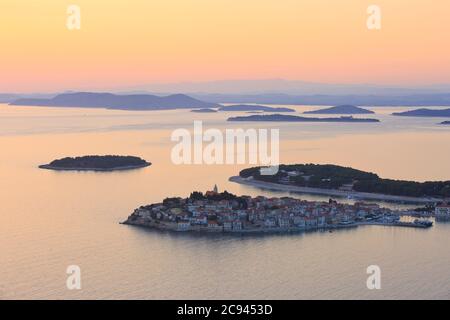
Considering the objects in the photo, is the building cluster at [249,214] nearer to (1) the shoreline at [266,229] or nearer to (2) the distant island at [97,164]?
(1) the shoreline at [266,229]

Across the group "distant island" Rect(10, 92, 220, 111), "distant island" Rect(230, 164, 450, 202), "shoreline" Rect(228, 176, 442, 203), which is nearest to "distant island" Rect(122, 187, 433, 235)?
"shoreline" Rect(228, 176, 442, 203)

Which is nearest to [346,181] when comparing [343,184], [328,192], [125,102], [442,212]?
[343,184]

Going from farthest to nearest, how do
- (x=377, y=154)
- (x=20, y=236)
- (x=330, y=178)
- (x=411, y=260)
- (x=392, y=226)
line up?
1. (x=377, y=154)
2. (x=330, y=178)
3. (x=392, y=226)
4. (x=20, y=236)
5. (x=411, y=260)

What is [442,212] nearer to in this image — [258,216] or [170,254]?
[258,216]
